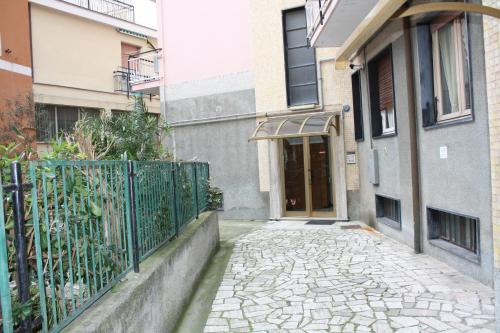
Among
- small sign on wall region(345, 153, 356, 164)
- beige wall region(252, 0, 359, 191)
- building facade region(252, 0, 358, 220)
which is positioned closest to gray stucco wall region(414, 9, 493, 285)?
small sign on wall region(345, 153, 356, 164)

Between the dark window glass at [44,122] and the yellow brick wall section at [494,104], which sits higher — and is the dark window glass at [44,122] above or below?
above

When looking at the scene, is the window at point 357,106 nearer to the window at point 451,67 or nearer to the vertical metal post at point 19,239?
the window at point 451,67

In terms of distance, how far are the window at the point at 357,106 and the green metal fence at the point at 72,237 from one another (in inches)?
302

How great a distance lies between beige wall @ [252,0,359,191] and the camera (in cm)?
1176

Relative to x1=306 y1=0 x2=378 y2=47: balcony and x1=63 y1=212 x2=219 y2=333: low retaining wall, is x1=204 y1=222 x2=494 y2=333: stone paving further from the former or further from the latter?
x1=306 y1=0 x2=378 y2=47: balcony

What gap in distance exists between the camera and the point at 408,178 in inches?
295

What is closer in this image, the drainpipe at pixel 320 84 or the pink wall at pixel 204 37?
the drainpipe at pixel 320 84

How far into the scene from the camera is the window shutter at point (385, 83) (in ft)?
29.0

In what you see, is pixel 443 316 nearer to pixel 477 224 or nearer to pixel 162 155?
pixel 477 224

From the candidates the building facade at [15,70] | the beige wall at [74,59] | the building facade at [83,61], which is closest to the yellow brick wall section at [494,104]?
the building facade at [83,61]

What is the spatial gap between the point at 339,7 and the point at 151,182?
5.45 meters

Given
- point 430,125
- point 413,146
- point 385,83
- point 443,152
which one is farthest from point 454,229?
point 385,83

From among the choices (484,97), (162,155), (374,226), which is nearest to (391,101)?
(374,226)

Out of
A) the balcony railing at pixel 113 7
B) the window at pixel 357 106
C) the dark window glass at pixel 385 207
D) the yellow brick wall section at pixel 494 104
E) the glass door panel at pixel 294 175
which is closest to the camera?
the yellow brick wall section at pixel 494 104
